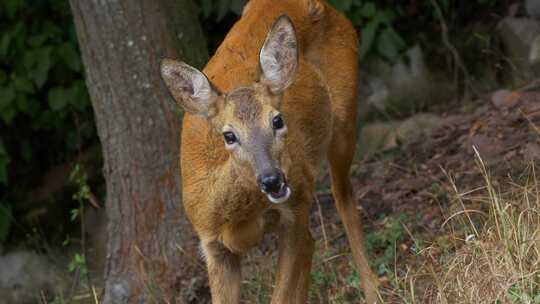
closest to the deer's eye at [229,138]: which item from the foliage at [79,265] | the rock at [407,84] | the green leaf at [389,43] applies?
the foliage at [79,265]

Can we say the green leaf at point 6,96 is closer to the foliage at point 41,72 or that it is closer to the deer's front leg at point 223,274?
the foliage at point 41,72

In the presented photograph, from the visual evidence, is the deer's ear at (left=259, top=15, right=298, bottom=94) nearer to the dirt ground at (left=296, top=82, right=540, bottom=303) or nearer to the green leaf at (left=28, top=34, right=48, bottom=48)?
the dirt ground at (left=296, top=82, right=540, bottom=303)

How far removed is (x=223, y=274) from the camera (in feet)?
18.4

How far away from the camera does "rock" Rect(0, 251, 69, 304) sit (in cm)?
840

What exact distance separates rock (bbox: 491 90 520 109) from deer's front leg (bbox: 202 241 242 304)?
3066mm

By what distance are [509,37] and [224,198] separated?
449 cm

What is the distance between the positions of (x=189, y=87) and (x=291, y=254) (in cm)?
101

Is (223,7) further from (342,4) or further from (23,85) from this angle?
(23,85)

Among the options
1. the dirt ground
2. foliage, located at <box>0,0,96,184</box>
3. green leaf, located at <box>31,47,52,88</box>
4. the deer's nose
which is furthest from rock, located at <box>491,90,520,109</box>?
the deer's nose

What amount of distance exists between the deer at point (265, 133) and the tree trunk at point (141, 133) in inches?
24.0

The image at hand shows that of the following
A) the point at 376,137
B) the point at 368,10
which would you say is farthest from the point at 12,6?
the point at 376,137

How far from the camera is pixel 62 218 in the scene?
9.02 meters

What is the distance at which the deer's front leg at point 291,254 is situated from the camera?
5551 mm

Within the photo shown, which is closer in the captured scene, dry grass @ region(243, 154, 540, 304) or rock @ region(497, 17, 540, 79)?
dry grass @ region(243, 154, 540, 304)
